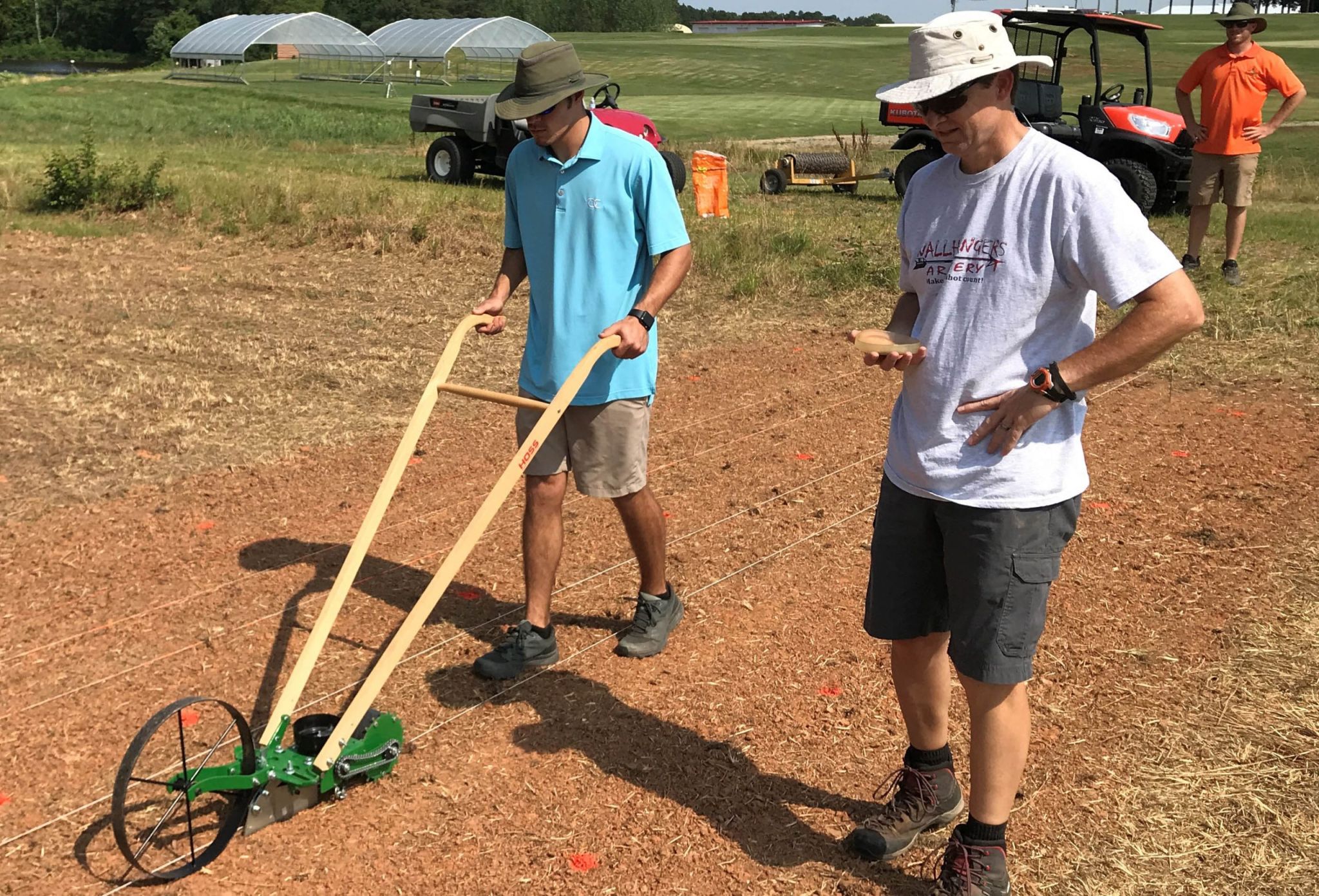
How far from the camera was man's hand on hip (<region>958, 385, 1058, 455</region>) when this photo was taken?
2822 mm

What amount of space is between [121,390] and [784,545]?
14.6 feet

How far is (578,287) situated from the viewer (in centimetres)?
438

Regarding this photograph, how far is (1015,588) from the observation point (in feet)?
9.66

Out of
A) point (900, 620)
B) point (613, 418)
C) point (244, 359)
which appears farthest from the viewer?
point (244, 359)

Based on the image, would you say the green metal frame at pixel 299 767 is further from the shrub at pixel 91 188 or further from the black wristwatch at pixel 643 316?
the shrub at pixel 91 188

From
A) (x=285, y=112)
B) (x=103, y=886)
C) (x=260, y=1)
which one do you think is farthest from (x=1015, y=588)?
(x=260, y=1)

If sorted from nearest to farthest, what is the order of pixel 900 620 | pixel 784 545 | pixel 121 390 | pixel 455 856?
A: pixel 900 620 < pixel 455 856 < pixel 784 545 < pixel 121 390

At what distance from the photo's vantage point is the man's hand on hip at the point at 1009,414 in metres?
2.82

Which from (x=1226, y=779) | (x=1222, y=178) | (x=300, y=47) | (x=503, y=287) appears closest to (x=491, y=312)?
(x=503, y=287)

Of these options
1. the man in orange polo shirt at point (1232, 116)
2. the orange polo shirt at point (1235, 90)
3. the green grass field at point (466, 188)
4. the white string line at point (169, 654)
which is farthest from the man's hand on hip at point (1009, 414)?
the orange polo shirt at point (1235, 90)

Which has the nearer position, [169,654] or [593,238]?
[593,238]

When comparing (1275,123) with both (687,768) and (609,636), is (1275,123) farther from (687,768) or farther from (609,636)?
(687,768)

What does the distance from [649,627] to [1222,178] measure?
876 cm

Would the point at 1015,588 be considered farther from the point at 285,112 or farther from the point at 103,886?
the point at 285,112
